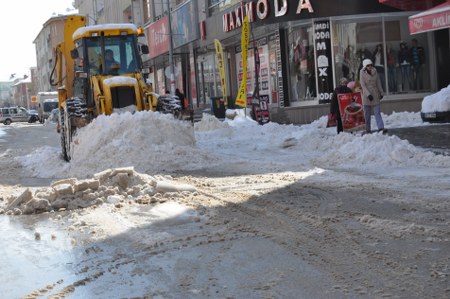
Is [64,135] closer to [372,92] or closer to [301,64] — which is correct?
[372,92]

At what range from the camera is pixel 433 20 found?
16.4 meters

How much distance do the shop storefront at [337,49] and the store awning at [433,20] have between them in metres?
5.49

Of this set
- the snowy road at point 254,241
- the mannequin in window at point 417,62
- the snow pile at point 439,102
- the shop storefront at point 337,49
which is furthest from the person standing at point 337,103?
the mannequin in window at point 417,62

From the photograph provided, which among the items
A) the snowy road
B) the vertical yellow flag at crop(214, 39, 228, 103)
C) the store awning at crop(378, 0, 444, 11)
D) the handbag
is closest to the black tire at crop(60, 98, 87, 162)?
the snowy road

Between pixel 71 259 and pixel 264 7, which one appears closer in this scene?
pixel 71 259

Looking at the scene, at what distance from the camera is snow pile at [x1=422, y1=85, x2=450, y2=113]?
15.8 meters

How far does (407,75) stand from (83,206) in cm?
1789

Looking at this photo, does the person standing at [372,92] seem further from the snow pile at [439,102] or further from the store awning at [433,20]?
the store awning at [433,20]

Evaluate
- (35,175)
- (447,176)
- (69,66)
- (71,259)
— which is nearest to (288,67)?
(69,66)

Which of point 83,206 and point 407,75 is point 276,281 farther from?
point 407,75

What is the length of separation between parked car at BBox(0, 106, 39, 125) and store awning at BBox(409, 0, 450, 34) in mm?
53987

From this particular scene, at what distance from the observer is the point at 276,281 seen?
15.6ft

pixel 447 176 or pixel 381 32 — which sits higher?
pixel 381 32

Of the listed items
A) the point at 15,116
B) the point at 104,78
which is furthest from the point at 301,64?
the point at 15,116
